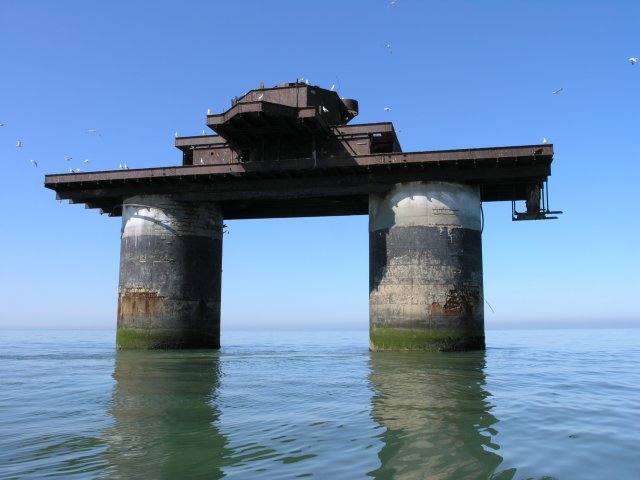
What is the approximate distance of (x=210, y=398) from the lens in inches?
529

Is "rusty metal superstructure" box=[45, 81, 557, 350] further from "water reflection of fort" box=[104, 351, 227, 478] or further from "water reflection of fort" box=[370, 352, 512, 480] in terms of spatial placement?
"water reflection of fort" box=[104, 351, 227, 478]

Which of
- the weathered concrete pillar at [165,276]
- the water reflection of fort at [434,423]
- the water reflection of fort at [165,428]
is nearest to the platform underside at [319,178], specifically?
the weathered concrete pillar at [165,276]

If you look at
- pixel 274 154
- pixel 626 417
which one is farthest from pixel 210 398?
pixel 274 154

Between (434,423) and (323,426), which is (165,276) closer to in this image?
(323,426)

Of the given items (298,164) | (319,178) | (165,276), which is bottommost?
(165,276)

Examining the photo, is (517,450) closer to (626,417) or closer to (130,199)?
(626,417)

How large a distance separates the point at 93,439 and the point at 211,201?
24.4 meters

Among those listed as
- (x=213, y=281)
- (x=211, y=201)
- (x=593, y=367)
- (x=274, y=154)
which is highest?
(x=274, y=154)

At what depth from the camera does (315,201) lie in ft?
114

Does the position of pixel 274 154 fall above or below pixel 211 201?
above

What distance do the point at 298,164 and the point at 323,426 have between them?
70.0ft

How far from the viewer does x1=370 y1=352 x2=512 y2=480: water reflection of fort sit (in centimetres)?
733

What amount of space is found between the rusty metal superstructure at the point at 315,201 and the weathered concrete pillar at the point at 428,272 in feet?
0.17

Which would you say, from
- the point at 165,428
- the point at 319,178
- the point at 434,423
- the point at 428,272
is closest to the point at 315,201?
the point at 319,178
